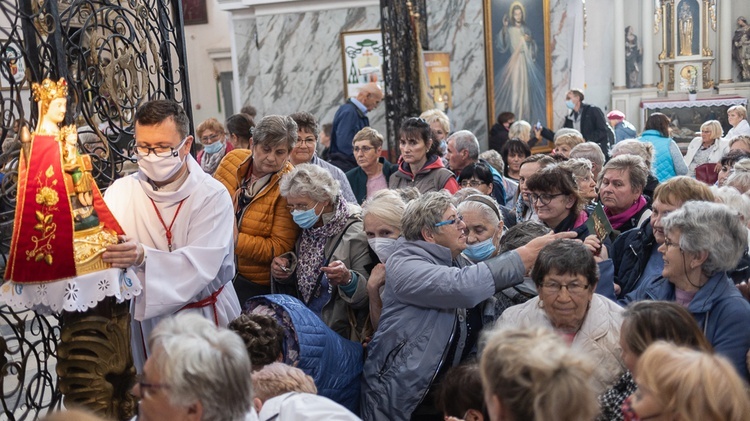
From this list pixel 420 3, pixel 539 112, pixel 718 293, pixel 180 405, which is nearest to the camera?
pixel 180 405

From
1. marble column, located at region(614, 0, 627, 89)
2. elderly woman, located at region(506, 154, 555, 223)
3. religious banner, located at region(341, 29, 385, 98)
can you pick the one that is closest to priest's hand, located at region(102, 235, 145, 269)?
elderly woman, located at region(506, 154, 555, 223)

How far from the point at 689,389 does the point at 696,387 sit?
2cm

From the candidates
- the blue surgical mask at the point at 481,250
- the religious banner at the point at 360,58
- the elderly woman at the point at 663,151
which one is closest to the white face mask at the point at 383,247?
the blue surgical mask at the point at 481,250

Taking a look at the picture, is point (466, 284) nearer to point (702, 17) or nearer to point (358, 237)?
point (358, 237)

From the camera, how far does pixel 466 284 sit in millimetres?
3605

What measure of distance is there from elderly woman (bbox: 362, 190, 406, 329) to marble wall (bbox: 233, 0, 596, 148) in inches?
345

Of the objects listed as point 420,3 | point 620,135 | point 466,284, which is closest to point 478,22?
point 420,3

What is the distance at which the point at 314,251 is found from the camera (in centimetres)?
453

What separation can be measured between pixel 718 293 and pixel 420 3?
1024cm

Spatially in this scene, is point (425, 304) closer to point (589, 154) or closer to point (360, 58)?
point (589, 154)

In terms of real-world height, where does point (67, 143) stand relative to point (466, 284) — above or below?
above

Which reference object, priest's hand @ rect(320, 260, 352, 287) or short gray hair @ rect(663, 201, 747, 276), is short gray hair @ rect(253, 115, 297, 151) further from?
short gray hair @ rect(663, 201, 747, 276)

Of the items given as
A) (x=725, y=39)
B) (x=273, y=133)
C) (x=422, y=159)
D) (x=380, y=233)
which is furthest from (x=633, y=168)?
(x=725, y=39)

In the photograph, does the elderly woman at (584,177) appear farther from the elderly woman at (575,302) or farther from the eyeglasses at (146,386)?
the eyeglasses at (146,386)
